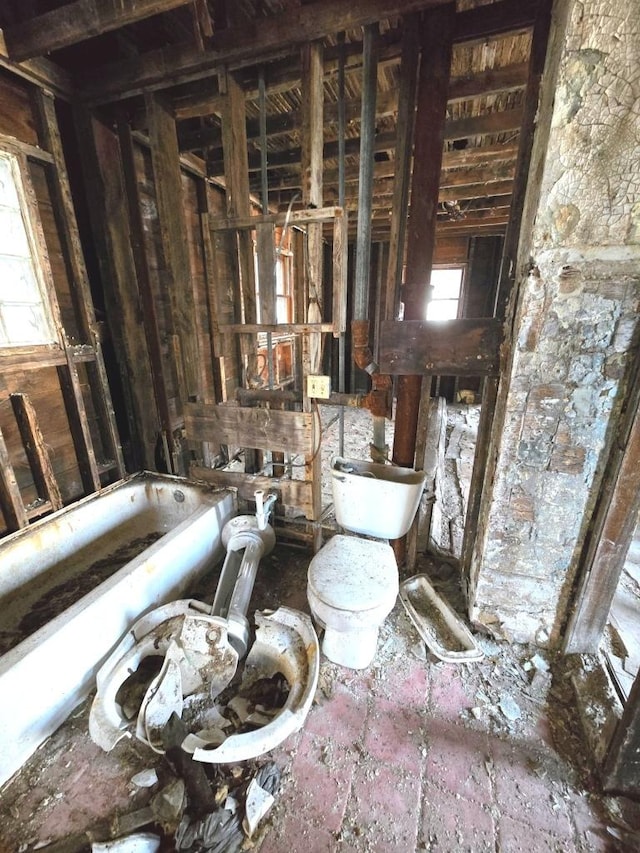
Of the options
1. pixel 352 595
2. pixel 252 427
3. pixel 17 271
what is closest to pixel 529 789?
pixel 352 595

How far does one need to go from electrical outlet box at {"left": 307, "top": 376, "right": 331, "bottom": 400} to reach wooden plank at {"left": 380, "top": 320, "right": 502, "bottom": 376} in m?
0.28

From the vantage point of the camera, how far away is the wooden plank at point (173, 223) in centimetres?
180

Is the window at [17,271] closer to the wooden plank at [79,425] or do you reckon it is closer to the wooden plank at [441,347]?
the wooden plank at [79,425]

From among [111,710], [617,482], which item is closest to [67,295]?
[111,710]

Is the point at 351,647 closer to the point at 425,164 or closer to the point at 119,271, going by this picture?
the point at 425,164

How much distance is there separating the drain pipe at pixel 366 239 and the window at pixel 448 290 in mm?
4491

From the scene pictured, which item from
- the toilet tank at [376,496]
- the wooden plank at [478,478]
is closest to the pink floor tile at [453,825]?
the wooden plank at [478,478]

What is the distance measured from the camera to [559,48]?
3.36 feet

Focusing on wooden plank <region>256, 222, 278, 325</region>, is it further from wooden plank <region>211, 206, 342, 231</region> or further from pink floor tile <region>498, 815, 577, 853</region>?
pink floor tile <region>498, 815, 577, 853</region>

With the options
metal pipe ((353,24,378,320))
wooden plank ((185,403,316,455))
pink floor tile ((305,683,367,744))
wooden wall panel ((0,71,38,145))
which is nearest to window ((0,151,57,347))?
wooden wall panel ((0,71,38,145))

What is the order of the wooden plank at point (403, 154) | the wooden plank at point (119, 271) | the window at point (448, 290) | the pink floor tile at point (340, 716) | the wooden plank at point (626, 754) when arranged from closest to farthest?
1. the wooden plank at point (626, 754)
2. the pink floor tile at point (340, 716)
3. the wooden plank at point (403, 154)
4. the wooden plank at point (119, 271)
5. the window at point (448, 290)

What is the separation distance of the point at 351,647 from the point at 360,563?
0.33m

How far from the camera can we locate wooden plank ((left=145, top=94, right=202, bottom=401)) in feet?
5.89

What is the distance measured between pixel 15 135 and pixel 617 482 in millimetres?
3098
